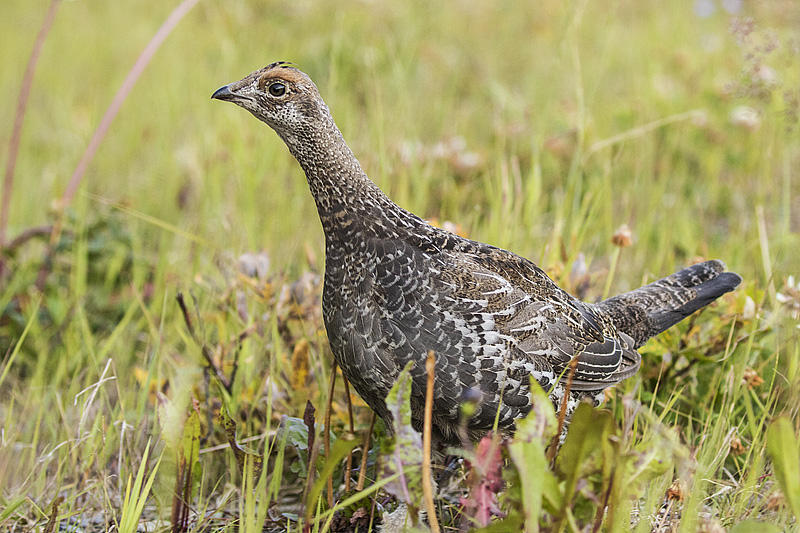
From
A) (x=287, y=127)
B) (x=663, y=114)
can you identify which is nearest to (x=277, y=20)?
(x=663, y=114)

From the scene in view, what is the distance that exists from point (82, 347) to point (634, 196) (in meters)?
3.27

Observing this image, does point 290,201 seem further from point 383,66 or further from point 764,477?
point 764,477

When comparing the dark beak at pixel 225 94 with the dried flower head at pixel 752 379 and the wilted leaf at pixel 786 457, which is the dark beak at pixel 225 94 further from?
the dried flower head at pixel 752 379

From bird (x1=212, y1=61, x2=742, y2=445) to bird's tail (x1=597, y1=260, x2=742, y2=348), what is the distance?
13.4 inches

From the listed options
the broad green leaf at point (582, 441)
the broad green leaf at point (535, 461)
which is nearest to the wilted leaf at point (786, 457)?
the broad green leaf at point (582, 441)

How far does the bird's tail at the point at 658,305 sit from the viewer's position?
10.7ft

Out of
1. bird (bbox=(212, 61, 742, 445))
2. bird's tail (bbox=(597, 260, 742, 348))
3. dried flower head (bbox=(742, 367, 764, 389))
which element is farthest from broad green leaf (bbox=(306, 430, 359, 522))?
dried flower head (bbox=(742, 367, 764, 389))

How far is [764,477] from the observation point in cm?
275

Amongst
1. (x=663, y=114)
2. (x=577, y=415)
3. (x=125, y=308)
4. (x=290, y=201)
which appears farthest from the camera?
Answer: (x=663, y=114)

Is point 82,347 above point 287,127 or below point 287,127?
below

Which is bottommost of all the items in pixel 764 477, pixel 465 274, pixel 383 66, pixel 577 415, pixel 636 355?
pixel 764 477

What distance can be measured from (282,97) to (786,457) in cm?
182

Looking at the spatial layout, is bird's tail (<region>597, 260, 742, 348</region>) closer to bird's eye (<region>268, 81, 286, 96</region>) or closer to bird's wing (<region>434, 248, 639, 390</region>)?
bird's wing (<region>434, 248, 639, 390</region>)

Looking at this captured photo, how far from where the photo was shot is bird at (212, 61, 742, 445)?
2.55m
